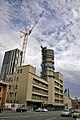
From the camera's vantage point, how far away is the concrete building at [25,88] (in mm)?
73688

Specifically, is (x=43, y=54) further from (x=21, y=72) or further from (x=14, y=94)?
(x=14, y=94)

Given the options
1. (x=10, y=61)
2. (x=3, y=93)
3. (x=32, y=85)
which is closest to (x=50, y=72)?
(x=32, y=85)

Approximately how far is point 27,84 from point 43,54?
4081 centimetres

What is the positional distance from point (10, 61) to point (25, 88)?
58804 mm

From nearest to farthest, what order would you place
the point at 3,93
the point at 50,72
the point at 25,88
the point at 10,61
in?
the point at 3,93 → the point at 25,88 → the point at 50,72 → the point at 10,61

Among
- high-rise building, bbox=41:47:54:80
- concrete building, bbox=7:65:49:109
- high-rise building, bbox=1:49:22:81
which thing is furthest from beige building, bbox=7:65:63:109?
high-rise building, bbox=1:49:22:81

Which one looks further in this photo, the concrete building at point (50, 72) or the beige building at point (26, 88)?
the concrete building at point (50, 72)

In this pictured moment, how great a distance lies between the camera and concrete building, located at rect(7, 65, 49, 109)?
7369 cm

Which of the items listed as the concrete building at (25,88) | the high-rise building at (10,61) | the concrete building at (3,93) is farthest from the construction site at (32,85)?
the high-rise building at (10,61)

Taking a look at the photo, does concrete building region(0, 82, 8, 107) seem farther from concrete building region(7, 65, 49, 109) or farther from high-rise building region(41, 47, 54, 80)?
high-rise building region(41, 47, 54, 80)

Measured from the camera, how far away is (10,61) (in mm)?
129375

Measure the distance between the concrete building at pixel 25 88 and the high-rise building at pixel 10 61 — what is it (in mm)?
40636

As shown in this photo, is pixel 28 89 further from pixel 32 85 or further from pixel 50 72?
pixel 50 72

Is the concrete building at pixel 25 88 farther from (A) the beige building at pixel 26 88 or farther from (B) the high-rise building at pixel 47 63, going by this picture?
(B) the high-rise building at pixel 47 63
